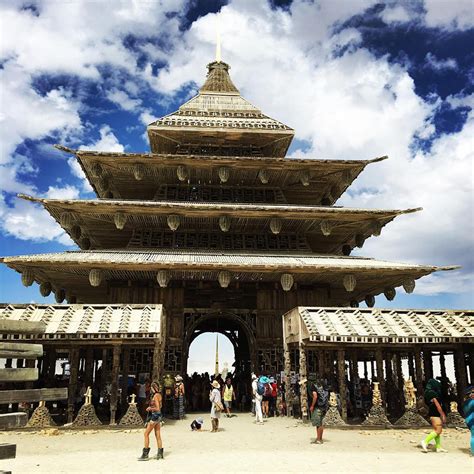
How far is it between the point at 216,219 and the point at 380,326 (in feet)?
28.8

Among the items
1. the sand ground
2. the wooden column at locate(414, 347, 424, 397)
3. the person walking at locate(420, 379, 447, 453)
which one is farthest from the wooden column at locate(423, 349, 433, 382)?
the person walking at locate(420, 379, 447, 453)

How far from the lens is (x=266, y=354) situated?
19141 mm

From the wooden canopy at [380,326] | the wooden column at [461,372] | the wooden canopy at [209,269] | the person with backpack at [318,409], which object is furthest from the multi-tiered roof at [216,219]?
the person with backpack at [318,409]

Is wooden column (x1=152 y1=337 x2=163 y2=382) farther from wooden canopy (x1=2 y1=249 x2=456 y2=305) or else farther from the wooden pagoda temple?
wooden canopy (x1=2 y1=249 x2=456 y2=305)

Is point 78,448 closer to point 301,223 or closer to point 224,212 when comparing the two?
point 224,212

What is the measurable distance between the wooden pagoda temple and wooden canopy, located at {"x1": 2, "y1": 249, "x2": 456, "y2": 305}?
67 mm

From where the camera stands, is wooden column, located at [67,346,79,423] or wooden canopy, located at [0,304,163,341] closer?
wooden canopy, located at [0,304,163,341]

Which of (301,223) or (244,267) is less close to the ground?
(301,223)

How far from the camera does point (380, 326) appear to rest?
50.2 ft

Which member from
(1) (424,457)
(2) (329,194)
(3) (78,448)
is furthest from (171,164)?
(1) (424,457)

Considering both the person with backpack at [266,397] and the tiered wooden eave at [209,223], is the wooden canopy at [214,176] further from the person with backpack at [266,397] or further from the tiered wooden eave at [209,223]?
the person with backpack at [266,397]

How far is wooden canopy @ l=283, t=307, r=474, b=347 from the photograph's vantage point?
14.6 meters

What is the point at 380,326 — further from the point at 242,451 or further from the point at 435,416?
the point at 242,451

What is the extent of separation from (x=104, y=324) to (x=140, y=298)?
493cm
